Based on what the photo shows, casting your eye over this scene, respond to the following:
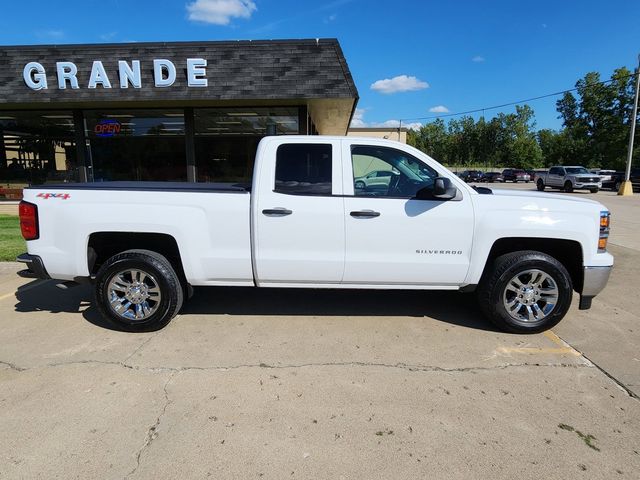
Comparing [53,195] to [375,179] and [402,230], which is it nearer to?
[375,179]

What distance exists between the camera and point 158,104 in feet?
40.8

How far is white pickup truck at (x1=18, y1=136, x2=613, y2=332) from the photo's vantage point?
424 centimetres

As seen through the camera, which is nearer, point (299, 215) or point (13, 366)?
point (13, 366)

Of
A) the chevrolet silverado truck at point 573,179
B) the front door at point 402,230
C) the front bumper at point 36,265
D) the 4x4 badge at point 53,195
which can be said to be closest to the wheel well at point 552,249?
the front door at point 402,230

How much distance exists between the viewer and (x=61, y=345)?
161 inches

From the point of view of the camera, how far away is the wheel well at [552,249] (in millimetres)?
4391

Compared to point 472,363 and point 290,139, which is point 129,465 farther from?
point 290,139

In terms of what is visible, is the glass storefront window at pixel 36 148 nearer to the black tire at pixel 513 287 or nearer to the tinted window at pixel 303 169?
the tinted window at pixel 303 169

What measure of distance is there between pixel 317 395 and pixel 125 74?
10.7 metres

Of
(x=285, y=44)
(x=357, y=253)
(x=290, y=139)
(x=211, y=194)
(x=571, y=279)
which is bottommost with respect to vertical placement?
(x=571, y=279)

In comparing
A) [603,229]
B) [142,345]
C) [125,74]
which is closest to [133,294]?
[142,345]

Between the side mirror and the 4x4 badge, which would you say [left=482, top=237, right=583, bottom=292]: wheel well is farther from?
the 4x4 badge

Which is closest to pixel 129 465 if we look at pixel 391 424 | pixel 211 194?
pixel 391 424

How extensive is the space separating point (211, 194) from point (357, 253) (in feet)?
5.02
